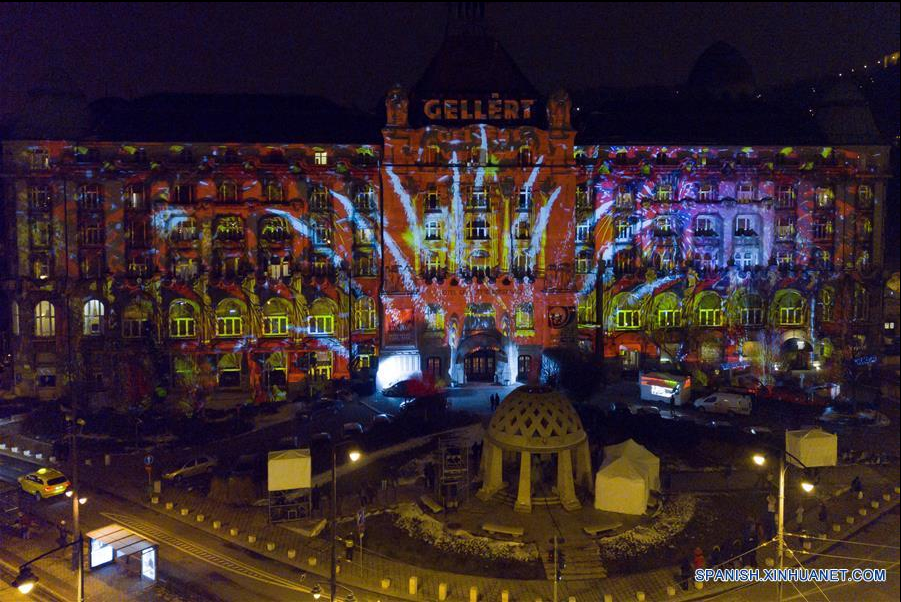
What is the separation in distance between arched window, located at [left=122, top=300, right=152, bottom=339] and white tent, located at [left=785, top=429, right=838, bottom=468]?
51.3m

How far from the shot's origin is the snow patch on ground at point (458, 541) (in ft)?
115

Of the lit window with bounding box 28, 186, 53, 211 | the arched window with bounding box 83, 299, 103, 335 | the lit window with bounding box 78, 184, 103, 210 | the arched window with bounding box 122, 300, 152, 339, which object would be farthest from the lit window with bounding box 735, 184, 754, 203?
the lit window with bounding box 28, 186, 53, 211

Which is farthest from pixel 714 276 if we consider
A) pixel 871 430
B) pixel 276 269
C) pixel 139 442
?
pixel 139 442

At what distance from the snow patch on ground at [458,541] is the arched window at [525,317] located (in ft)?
101

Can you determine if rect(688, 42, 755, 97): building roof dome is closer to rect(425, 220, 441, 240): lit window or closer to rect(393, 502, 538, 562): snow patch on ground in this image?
rect(425, 220, 441, 240): lit window

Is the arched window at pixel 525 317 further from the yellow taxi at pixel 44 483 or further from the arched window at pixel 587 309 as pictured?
the yellow taxi at pixel 44 483

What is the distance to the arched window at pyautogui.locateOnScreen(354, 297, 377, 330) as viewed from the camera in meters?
68.0

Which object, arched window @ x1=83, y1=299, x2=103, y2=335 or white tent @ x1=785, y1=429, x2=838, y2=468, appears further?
arched window @ x1=83, y1=299, x2=103, y2=335

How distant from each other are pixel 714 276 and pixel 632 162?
12919 mm

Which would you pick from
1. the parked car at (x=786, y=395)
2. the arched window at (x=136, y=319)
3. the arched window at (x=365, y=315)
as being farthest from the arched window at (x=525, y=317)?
the arched window at (x=136, y=319)

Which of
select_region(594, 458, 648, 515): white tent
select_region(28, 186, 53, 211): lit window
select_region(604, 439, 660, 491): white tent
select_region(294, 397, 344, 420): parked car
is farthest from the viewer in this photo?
select_region(28, 186, 53, 211): lit window

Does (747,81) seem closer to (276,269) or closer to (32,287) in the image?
(276,269)

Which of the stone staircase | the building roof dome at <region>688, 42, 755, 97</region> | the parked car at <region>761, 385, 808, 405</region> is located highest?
the building roof dome at <region>688, 42, 755, 97</region>

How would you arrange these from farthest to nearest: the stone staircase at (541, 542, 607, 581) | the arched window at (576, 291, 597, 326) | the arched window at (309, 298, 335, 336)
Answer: the arched window at (576, 291, 597, 326) < the arched window at (309, 298, 335, 336) < the stone staircase at (541, 542, 607, 581)
